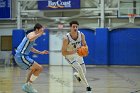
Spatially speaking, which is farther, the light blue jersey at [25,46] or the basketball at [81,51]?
the light blue jersey at [25,46]

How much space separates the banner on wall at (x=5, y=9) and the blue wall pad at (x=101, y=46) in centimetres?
726

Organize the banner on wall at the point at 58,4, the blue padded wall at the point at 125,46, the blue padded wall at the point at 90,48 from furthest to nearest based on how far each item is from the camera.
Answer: the banner on wall at the point at 58,4, the blue padded wall at the point at 90,48, the blue padded wall at the point at 125,46

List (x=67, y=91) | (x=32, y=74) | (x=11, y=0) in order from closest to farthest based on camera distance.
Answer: (x=32, y=74) → (x=67, y=91) → (x=11, y=0)

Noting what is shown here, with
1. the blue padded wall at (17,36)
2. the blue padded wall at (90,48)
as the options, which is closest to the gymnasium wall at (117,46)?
the blue padded wall at (90,48)

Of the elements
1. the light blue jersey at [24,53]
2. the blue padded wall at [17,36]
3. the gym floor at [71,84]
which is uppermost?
the light blue jersey at [24,53]

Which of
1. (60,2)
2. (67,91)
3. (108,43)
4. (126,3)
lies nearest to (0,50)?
(60,2)

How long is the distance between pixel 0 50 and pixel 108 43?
8.69 metres

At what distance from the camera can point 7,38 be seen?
93.5ft

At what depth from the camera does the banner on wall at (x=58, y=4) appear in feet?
89.1

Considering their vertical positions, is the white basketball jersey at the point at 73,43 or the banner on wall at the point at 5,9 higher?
Answer: the banner on wall at the point at 5,9

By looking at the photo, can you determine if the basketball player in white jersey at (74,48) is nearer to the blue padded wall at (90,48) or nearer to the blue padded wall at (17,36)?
the blue padded wall at (90,48)

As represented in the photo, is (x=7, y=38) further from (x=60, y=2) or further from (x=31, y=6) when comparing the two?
(x=60, y=2)

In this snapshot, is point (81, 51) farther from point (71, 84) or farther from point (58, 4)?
point (58, 4)

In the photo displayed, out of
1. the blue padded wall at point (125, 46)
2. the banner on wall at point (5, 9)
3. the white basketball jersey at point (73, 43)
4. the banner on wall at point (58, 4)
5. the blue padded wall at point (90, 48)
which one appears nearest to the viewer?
the white basketball jersey at point (73, 43)
